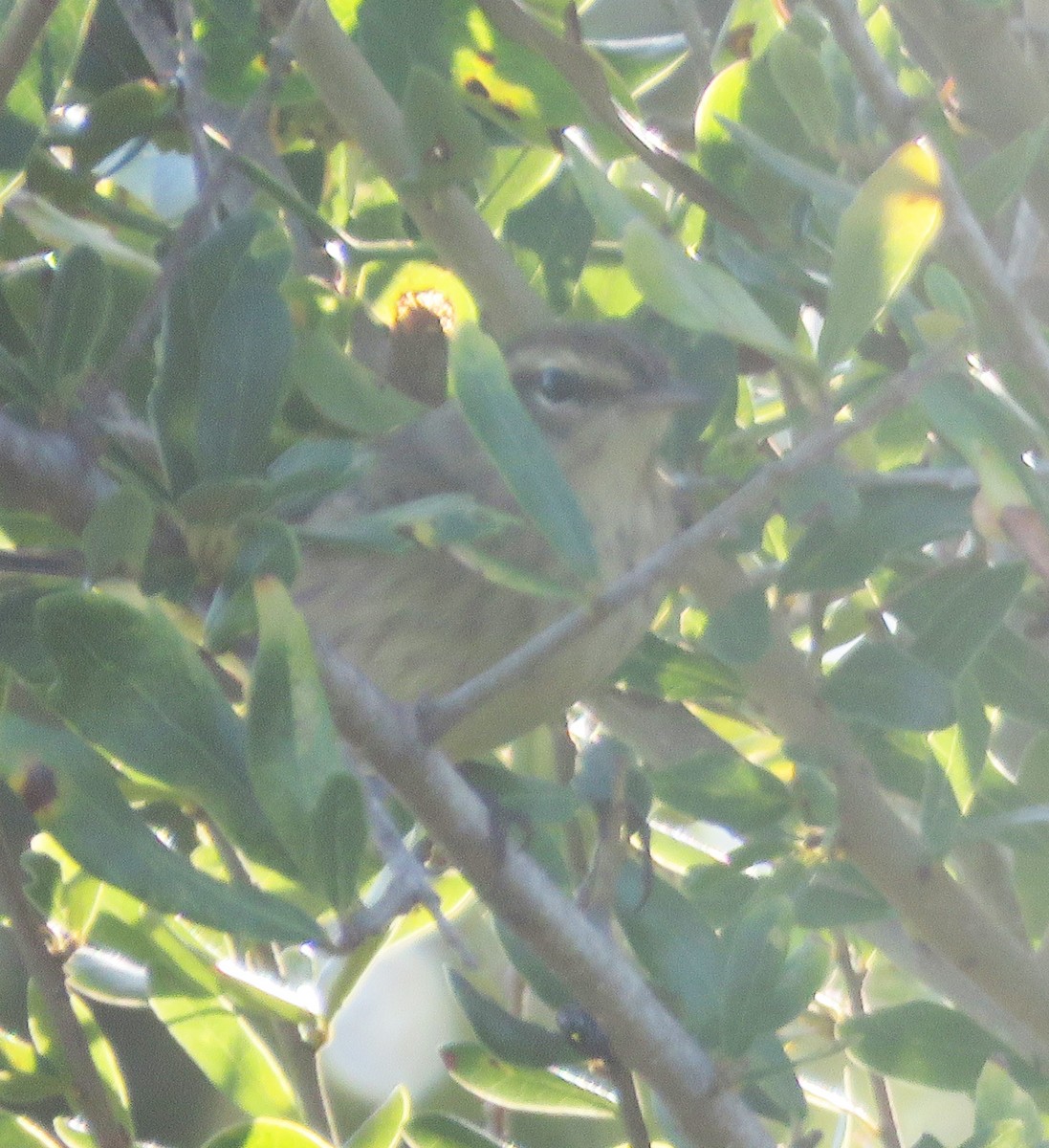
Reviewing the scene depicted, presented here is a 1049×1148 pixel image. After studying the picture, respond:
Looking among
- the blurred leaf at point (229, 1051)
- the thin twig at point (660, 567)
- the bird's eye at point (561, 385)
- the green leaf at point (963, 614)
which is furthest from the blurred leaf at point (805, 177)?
the blurred leaf at point (229, 1051)

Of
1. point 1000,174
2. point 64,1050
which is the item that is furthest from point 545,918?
point 1000,174

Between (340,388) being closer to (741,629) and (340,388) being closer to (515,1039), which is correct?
(741,629)

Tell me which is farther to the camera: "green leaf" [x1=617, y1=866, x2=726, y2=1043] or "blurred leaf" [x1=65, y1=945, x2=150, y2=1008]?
"blurred leaf" [x1=65, y1=945, x2=150, y2=1008]

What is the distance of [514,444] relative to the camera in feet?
5.03

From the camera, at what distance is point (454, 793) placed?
1.65 metres

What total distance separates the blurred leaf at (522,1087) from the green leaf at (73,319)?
3.35ft

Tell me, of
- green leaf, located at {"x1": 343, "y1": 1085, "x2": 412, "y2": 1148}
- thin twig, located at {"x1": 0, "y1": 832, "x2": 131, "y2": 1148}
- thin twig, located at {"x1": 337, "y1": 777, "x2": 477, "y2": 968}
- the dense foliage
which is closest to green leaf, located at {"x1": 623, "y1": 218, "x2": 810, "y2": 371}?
the dense foliage

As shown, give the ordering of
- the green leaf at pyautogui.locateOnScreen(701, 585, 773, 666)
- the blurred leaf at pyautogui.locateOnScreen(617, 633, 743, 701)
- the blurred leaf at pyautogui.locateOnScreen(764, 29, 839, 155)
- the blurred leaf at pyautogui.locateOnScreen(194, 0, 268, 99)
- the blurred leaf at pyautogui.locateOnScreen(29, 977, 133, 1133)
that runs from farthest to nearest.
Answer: the blurred leaf at pyautogui.locateOnScreen(617, 633, 743, 701)
the blurred leaf at pyautogui.locateOnScreen(194, 0, 268, 99)
the green leaf at pyautogui.locateOnScreen(701, 585, 773, 666)
the blurred leaf at pyautogui.locateOnScreen(764, 29, 839, 155)
the blurred leaf at pyautogui.locateOnScreen(29, 977, 133, 1133)

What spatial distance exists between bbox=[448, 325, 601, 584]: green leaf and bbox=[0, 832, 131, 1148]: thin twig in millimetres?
910

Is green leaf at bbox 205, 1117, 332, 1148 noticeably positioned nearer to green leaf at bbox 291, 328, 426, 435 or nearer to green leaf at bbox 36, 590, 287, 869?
green leaf at bbox 36, 590, 287, 869

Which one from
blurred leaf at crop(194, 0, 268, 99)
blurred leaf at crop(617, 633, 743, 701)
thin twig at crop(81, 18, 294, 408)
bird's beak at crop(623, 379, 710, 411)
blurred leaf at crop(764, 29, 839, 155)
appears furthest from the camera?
bird's beak at crop(623, 379, 710, 411)

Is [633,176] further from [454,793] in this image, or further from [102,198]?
[454,793]

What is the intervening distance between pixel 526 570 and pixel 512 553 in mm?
1208

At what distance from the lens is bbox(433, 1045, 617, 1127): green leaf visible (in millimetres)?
2129
